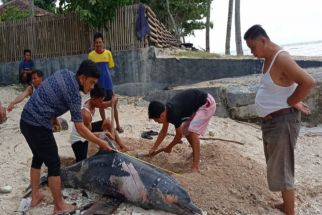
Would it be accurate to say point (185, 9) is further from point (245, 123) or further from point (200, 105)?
point (200, 105)

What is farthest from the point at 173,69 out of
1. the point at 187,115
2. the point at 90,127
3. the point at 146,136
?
the point at 90,127

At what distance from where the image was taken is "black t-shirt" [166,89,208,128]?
445 cm

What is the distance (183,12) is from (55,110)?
18.2 m

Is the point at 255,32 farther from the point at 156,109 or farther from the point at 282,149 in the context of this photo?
the point at 156,109

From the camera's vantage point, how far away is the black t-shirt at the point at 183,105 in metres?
4.45

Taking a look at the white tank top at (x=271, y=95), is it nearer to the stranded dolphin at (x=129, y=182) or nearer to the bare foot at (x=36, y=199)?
the stranded dolphin at (x=129, y=182)

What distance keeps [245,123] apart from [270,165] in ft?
13.3

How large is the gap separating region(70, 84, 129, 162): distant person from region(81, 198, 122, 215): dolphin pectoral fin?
0.77 meters

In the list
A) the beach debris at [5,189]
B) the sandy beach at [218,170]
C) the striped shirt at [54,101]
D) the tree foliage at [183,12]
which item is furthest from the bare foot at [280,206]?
the tree foliage at [183,12]

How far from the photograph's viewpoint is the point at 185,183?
414cm

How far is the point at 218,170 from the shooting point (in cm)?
452

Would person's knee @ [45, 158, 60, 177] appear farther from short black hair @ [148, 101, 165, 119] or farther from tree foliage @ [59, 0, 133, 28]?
tree foliage @ [59, 0, 133, 28]

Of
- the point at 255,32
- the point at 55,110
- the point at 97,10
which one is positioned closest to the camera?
the point at 255,32

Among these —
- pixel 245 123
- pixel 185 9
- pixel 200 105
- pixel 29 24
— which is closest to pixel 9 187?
pixel 200 105
